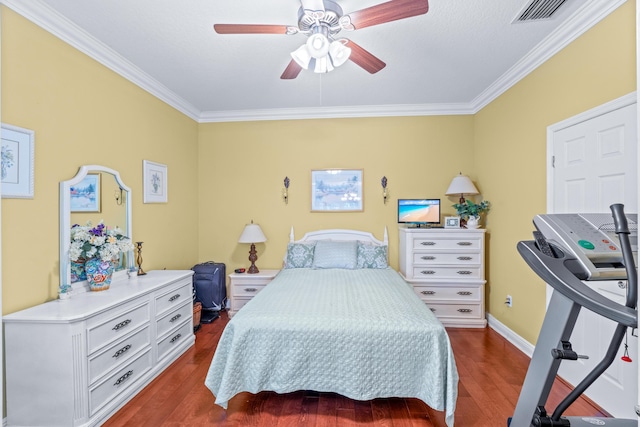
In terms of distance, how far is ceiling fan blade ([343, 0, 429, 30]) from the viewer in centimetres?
149

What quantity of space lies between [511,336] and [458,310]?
0.55 meters

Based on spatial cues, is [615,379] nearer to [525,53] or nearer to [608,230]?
[608,230]

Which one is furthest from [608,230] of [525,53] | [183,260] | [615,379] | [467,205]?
[183,260]

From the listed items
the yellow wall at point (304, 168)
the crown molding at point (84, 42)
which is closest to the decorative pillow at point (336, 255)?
the yellow wall at point (304, 168)

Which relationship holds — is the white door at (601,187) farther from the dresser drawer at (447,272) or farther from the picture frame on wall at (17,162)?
the picture frame on wall at (17,162)

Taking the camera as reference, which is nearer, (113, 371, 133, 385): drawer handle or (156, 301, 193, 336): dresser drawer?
(113, 371, 133, 385): drawer handle

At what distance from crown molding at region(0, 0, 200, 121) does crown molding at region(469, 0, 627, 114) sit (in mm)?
3598

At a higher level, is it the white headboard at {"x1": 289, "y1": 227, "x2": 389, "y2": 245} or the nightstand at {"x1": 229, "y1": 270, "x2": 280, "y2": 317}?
the white headboard at {"x1": 289, "y1": 227, "x2": 389, "y2": 245}

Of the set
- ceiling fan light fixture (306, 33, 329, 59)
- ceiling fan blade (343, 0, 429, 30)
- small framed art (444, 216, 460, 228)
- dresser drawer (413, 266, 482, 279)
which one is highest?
ceiling fan blade (343, 0, 429, 30)

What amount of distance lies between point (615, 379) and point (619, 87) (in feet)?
6.11

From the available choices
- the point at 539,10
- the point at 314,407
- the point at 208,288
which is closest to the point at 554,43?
the point at 539,10

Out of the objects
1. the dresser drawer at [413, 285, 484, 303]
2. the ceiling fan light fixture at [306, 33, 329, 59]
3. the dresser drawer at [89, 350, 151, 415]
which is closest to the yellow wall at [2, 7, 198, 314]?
the dresser drawer at [89, 350, 151, 415]

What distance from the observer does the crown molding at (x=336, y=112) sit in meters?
3.80

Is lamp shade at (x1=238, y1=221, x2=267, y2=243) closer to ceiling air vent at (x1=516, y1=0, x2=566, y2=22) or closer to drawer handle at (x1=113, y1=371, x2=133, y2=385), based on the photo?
drawer handle at (x1=113, y1=371, x2=133, y2=385)
